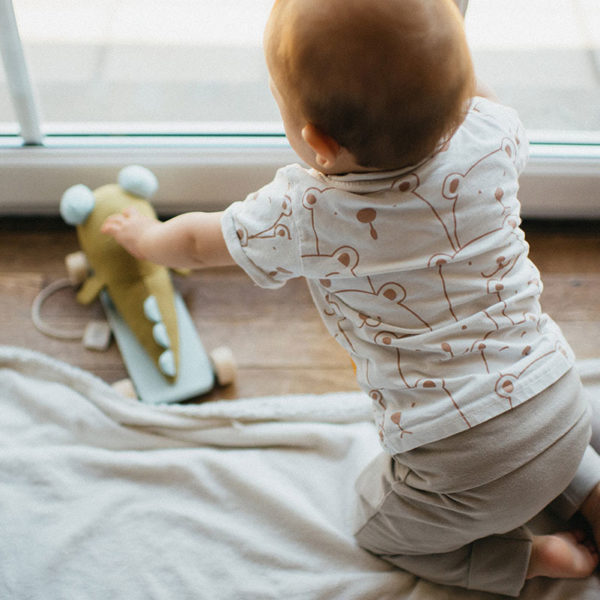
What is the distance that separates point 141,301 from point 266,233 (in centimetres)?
41

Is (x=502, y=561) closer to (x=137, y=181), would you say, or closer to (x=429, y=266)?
(x=429, y=266)

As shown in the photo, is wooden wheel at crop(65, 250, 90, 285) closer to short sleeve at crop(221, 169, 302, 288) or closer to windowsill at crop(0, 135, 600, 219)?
windowsill at crop(0, 135, 600, 219)

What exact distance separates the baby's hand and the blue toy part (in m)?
0.17

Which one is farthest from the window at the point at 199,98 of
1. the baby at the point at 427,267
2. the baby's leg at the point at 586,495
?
the baby's leg at the point at 586,495

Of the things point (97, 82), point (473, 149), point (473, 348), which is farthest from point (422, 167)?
Answer: point (97, 82)

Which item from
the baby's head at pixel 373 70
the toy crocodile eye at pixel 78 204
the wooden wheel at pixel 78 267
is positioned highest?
the baby's head at pixel 373 70

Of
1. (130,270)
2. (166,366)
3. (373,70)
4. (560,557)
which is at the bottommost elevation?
(560,557)

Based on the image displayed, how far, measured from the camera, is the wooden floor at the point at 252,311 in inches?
43.1

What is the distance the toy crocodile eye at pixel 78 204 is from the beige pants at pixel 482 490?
1.90 feet

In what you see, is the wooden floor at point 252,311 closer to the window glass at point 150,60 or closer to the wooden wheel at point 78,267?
the wooden wheel at point 78,267

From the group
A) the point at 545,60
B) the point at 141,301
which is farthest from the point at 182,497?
the point at 545,60

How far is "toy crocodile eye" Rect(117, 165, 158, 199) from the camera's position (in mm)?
1065

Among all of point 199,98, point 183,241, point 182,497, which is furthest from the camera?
point 199,98

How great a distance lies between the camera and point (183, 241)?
31.9 inches
